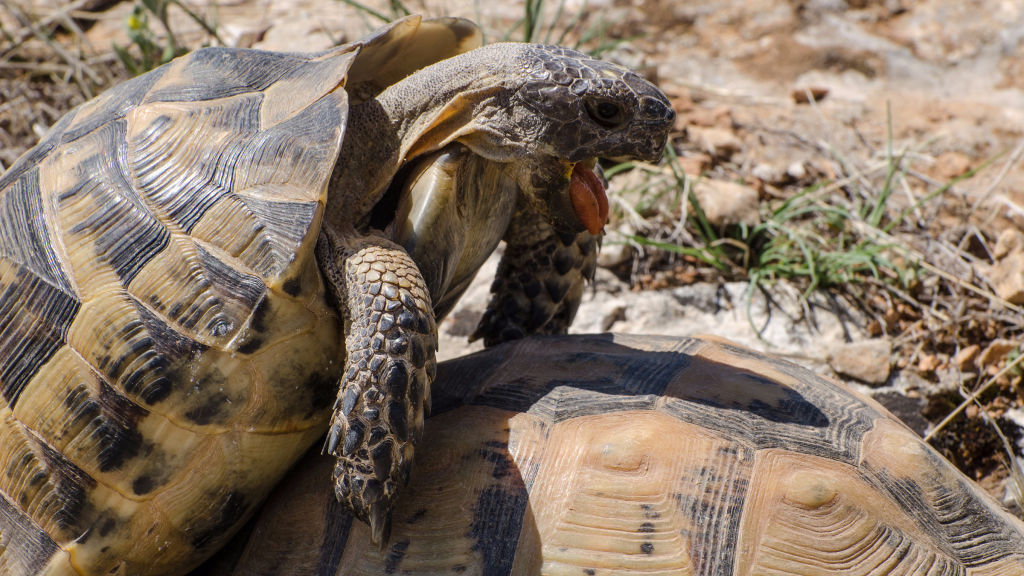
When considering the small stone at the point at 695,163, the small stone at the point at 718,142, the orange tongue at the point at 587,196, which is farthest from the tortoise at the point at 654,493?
the small stone at the point at 718,142

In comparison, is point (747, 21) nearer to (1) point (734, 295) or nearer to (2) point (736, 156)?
(2) point (736, 156)

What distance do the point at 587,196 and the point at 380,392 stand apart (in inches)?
33.5

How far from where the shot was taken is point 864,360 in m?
3.68

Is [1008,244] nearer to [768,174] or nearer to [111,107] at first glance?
[768,174]

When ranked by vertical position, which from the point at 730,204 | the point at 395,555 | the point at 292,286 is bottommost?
the point at 730,204

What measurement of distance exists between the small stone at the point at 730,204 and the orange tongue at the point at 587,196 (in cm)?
186

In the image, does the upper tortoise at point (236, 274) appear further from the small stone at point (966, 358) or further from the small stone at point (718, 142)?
Answer: the small stone at point (718, 142)

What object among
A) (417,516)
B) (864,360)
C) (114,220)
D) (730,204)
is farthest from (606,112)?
(730,204)

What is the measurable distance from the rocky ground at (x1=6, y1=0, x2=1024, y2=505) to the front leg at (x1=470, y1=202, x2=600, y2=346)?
755 millimetres

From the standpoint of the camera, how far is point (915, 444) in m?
2.25

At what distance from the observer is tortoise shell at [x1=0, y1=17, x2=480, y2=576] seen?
2.03 meters

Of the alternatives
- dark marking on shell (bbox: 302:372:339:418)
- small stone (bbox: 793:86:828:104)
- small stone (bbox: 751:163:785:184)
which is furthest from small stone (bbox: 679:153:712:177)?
dark marking on shell (bbox: 302:372:339:418)

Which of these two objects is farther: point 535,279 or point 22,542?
point 535,279

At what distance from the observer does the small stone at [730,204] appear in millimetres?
4250
